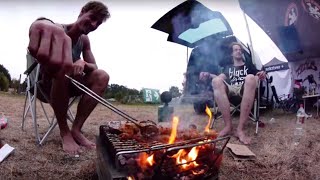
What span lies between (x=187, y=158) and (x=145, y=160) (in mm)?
239

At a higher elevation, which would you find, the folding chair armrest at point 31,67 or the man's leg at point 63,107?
the folding chair armrest at point 31,67

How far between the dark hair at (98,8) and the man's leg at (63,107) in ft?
1.86

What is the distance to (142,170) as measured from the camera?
1.53 metres

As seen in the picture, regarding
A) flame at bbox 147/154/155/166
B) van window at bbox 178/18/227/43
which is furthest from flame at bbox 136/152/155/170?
van window at bbox 178/18/227/43

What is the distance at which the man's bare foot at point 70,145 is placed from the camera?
244 cm

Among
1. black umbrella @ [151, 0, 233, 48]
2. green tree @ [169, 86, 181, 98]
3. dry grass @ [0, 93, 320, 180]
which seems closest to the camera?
dry grass @ [0, 93, 320, 180]

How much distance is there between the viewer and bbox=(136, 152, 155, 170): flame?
59.6 inches

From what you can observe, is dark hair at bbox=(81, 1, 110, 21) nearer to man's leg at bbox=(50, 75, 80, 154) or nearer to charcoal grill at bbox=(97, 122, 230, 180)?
man's leg at bbox=(50, 75, 80, 154)

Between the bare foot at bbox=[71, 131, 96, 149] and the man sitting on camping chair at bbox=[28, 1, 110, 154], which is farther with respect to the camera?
the bare foot at bbox=[71, 131, 96, 149]

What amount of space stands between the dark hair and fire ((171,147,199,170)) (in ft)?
4.14

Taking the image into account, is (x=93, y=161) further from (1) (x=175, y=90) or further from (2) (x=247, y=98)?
(1) (x=175, y=90)

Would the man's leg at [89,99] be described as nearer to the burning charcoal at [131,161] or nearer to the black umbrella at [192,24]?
the burning charcoal at [131,161]

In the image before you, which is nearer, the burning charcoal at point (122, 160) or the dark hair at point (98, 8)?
the burning charcoal at point (122, 160)

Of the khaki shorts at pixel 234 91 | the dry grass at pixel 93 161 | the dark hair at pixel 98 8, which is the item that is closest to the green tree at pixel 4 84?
the dry grass at pixel 93 161
